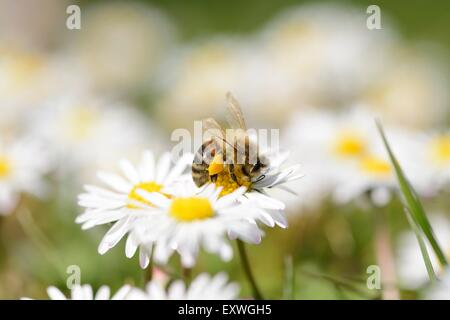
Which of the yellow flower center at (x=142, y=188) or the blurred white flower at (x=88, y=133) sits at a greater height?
the blurred white flower at (x=88, y=133)

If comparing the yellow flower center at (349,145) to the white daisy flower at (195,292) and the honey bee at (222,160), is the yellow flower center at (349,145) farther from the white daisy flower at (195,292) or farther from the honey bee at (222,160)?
the white daisy flower at (195,292)

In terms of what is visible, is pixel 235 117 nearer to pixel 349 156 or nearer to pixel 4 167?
pixel 349 156

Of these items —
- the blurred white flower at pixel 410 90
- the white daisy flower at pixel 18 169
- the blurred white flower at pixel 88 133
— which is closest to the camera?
the white daisy flower at pixel 18 169

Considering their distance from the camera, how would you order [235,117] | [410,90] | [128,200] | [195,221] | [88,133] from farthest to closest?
[410,90]
[88,133]
[235,117]
[128,200]
[195,221]

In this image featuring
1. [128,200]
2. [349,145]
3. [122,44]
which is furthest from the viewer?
[122,44]

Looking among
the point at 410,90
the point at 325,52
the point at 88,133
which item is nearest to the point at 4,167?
the point at 88,133

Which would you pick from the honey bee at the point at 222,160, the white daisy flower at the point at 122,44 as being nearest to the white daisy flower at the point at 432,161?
the honey bee at the point at 222,160

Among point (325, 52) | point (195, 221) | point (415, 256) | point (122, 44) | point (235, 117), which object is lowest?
point (415, 256)
